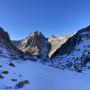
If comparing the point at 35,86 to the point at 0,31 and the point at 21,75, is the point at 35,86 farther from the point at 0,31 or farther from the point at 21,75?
the point at 0,31

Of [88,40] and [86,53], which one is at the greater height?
[88,40]

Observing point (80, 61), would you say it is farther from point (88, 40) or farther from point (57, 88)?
point (57, 88)

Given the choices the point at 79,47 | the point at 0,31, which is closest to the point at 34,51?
the point at 0,31

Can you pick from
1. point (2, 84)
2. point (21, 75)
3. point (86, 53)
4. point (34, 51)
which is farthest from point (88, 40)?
point (34, 51)

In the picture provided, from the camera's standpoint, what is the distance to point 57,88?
22.7 metres

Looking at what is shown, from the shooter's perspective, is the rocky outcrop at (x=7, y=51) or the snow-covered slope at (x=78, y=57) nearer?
the rocky outcrop at (x=7, y=51)

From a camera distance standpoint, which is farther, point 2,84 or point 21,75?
point 21,75

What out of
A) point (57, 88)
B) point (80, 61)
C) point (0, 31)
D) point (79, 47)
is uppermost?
point (0, 31)

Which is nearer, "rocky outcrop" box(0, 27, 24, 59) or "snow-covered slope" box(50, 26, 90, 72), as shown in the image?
"rocky outcrop" box(0, 27, 24, 59)

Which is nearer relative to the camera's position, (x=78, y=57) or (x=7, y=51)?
(x=7, y=51)

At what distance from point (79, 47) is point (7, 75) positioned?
5955 centimetres

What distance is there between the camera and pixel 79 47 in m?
82.4

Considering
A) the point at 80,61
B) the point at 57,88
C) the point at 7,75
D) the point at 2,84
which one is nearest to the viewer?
the point at 2,84

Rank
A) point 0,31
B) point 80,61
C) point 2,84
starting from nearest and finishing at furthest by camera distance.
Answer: point 2,84 < point 80,61 < point 0,31
